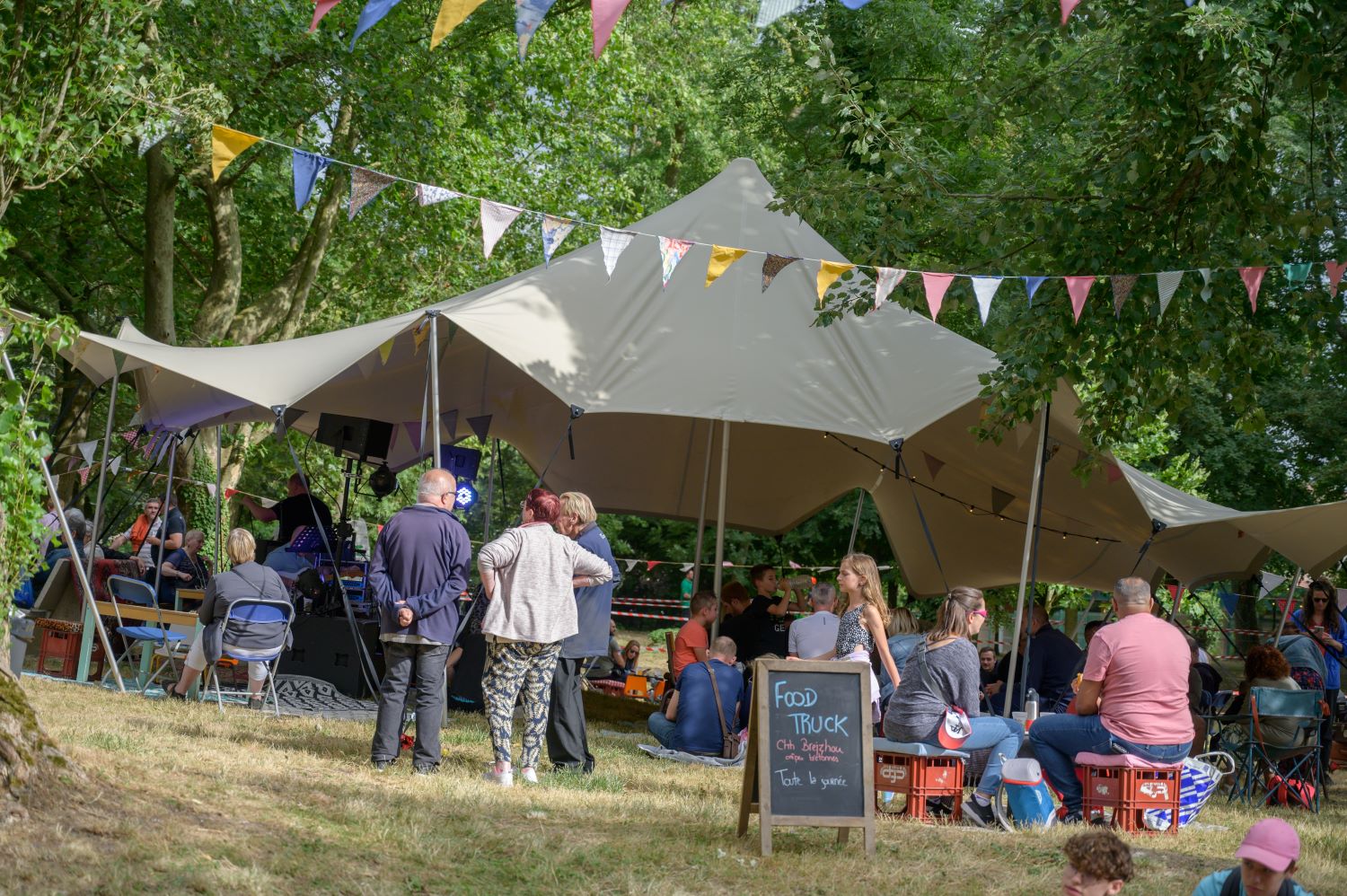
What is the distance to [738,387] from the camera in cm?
937

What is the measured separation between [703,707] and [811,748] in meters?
3.21

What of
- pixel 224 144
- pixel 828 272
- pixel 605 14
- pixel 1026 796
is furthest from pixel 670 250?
pixel 605 14

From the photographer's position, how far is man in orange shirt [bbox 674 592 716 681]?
8.96 meters

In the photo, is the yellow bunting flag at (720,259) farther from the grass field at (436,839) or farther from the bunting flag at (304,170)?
the grass field at (436,839)

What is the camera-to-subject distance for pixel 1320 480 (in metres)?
19.6

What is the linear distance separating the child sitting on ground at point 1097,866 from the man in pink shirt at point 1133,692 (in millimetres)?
2879

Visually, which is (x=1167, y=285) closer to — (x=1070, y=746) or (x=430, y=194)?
(x=1070, y=746)

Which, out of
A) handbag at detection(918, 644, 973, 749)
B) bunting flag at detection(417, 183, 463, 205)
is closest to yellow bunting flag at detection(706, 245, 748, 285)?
bunting flag at detection(417, 183, 463, 205)

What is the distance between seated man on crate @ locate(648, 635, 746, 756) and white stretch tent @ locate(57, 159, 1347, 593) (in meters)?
1.74

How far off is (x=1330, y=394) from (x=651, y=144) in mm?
12769

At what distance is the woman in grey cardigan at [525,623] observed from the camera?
622 centimetres

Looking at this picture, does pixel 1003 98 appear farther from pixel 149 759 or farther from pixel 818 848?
pixel 149 759

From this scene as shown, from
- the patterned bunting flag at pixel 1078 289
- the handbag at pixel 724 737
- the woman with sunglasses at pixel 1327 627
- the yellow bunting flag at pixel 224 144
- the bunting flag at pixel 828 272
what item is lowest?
the handbag at pixel 724 737

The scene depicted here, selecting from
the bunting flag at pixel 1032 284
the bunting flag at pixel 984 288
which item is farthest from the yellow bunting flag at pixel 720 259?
the bunting flag at pixel 1032 284
